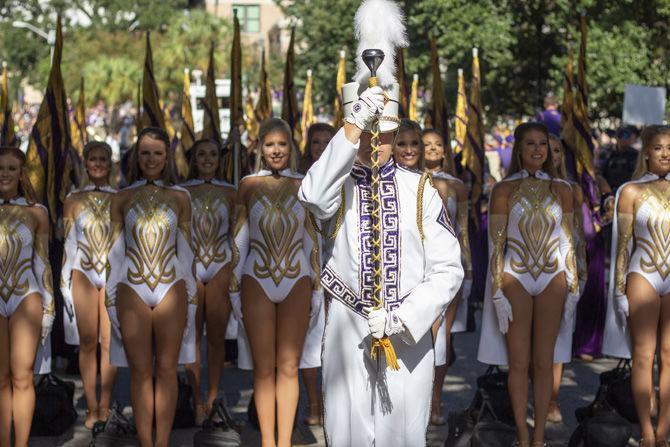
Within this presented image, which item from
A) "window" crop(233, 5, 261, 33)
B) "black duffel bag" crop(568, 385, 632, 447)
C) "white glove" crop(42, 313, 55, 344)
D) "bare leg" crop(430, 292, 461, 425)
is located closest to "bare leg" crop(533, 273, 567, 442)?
"black duffel bag" crop(568, 385, 632, 447)

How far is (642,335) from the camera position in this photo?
814 cm

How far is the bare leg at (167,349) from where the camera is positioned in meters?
7.61

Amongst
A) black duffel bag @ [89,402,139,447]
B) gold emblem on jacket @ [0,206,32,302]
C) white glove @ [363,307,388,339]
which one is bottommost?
black duffel bag @ [89,402,139,447]

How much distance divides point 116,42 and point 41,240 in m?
55.0

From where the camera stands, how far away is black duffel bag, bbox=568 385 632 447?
25.6 feet

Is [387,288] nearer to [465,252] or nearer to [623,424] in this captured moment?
[623,424]

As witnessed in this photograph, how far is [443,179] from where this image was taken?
925 centimetres

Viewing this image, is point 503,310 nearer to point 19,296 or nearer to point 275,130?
point 275,130

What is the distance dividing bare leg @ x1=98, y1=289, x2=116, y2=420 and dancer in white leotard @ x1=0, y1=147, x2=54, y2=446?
127cm

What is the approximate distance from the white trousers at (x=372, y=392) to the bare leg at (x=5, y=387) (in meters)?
2.67

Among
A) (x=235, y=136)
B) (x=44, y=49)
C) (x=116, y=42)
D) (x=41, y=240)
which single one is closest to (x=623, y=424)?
(x=41, y=240)

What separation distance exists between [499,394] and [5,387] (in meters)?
3.17

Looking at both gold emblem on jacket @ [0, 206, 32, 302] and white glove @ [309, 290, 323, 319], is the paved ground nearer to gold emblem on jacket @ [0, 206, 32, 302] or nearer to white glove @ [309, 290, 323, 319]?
white glove @ [309, 290, 323, 319]

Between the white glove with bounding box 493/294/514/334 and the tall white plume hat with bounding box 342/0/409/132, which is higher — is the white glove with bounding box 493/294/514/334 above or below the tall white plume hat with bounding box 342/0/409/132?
below
